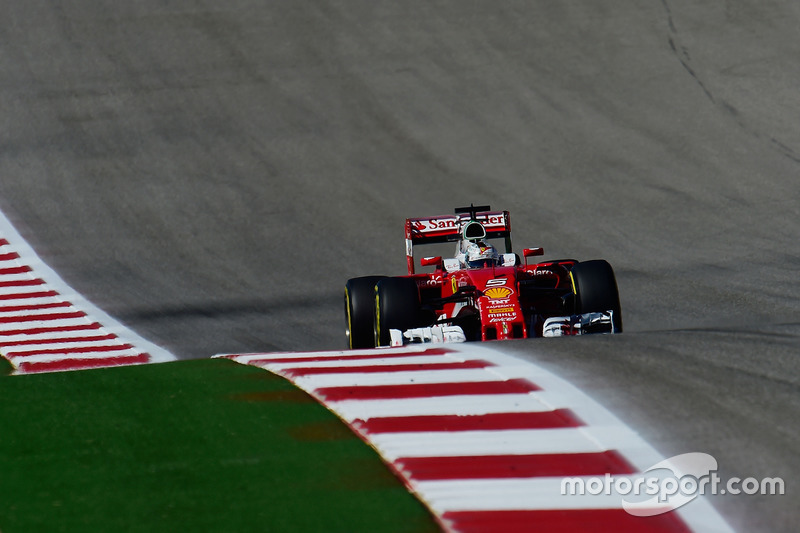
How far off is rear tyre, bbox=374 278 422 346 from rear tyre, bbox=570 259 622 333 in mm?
1294

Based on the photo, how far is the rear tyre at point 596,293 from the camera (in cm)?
938

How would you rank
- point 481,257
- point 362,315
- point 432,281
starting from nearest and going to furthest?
1. point 362,315
2. point 432,281
3. point 481,257

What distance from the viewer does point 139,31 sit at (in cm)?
2386

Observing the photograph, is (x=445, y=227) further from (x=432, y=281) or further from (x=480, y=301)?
Result: (x=480, y=301)

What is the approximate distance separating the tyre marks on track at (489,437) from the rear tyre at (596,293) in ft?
7.94

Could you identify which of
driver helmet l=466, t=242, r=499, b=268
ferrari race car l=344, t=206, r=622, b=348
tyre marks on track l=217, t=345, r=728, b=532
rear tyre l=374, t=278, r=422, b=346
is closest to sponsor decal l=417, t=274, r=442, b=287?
ferrari race car l=344, t=206, r=622, b=348

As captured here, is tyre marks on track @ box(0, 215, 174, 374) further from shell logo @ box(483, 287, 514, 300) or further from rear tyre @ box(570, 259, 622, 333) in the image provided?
rear tyre @ box(570, 259, 622, 333)

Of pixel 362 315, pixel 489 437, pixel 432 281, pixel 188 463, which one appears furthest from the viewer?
pixel 432 281

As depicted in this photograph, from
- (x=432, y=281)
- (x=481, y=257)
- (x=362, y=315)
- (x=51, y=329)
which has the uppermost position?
(x=481, y=257)

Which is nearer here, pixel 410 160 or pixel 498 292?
pixel 498 292

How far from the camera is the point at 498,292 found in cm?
942

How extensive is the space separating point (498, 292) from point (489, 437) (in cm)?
396

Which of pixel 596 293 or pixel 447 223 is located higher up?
pixel 447 223

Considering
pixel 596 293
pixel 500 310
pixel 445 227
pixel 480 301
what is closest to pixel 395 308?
pixel 480 301
